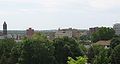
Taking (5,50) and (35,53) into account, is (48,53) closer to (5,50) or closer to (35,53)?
(35,53)

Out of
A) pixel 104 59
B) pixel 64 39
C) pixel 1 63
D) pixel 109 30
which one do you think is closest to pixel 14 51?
pixel 1 63

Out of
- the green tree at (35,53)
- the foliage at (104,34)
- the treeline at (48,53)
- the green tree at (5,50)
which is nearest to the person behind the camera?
the treeline at (48,53)

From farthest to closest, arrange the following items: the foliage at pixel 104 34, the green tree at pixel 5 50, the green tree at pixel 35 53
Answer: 1. the foliage at pixel 104 34
2. the green tree at pixel 5 50
3. the green tree at pixel 35 53

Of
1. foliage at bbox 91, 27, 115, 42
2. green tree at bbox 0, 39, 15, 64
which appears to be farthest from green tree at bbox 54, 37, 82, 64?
foliage at bbox 91, 27, 115, 42

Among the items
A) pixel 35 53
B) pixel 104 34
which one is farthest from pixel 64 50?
pixel 104 34

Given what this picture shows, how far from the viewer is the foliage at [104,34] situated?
111 metres

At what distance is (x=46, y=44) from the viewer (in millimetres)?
58250

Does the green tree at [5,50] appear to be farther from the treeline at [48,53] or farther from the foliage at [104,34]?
the foliage at [104,34]

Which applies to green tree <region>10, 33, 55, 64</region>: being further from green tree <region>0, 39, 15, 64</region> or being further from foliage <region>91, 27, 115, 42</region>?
foliage <region>91, 27, 115, 42</region>

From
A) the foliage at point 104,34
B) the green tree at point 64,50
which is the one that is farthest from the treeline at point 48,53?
the foliage at point 104,34

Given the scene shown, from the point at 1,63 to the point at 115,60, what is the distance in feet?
60.3

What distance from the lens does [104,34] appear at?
113875 millimetres

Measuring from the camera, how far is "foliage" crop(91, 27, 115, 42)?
111m

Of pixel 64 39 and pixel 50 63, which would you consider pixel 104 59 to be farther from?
pixel 64 39
